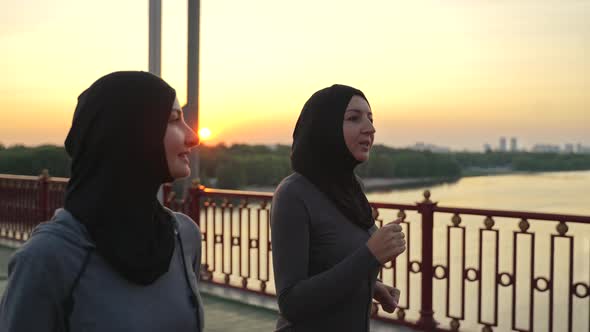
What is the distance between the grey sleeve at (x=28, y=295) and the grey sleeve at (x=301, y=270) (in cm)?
73

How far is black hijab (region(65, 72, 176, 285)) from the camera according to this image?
105 cm

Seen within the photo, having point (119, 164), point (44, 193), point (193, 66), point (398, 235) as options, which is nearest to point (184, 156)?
point (119, 164)

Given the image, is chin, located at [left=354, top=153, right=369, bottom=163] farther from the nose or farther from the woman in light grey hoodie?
the woman in light grey hoodie

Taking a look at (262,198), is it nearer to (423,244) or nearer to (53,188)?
(423,244)

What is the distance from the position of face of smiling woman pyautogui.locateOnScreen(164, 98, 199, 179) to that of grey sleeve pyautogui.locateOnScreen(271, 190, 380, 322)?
1.65 feet

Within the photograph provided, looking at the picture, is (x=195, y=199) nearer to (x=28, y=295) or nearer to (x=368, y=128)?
(x=368, y=128)

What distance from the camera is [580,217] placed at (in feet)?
11.4

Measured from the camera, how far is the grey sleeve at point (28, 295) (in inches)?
37.9

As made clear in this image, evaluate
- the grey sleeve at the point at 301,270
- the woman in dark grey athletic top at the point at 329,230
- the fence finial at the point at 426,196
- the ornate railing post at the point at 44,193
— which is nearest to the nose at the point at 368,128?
the woman in dark grey athletic top at the point at 329,230

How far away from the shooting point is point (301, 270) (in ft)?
5.19

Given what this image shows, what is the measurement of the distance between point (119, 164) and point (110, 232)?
129mm

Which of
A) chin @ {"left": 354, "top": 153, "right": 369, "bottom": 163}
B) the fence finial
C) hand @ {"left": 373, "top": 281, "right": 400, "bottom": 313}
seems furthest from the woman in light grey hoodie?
the fence finial

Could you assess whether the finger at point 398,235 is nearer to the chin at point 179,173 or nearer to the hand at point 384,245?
the hand at point 384,245

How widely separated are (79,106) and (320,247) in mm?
827
